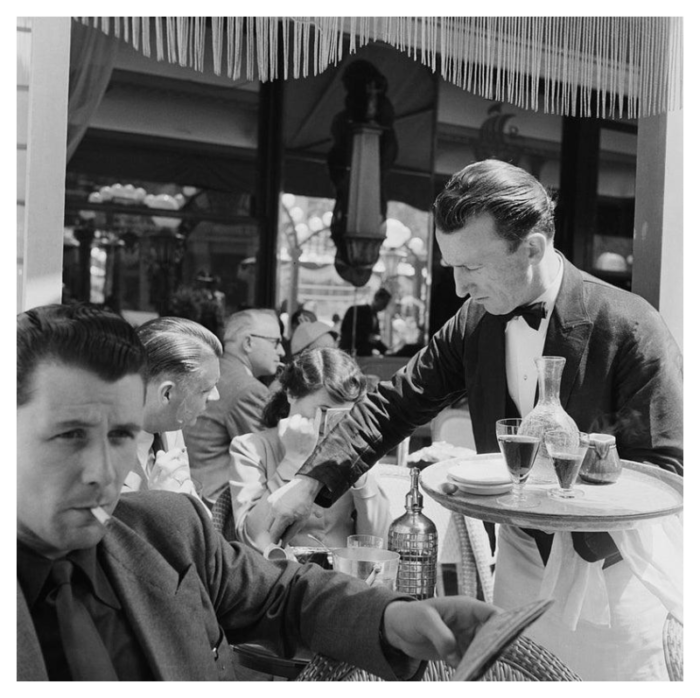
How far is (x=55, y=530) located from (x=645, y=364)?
4.31 feet

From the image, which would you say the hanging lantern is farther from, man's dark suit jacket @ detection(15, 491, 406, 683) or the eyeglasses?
man's dark suit jacket @ detection(15, 491, 406, 683)

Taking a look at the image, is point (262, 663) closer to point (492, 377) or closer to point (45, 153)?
point (492, 377)

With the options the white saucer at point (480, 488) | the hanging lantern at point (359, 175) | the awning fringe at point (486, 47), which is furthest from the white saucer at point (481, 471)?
the hanging lantern at point (359, 175)

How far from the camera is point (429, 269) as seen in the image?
279 inches

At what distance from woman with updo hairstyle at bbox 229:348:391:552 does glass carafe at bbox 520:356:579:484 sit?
0.83m

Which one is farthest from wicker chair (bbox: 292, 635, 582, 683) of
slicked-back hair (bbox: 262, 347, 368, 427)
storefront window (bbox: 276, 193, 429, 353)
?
storefront window (bbox: 276, 193, 429, 353)

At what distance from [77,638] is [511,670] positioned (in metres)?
0.73

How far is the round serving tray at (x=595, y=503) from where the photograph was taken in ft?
5.59

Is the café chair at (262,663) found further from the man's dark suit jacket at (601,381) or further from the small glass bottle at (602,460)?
the small glass bottle at (602,460)

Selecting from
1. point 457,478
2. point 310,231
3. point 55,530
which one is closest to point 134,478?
point 457,478

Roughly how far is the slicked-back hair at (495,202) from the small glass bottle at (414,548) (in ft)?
1.97

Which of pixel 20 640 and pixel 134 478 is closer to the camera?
pixel 20 640

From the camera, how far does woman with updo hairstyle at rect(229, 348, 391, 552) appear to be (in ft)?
8.84

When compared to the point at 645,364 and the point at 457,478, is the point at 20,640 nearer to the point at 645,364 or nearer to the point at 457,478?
the point at 457,478
